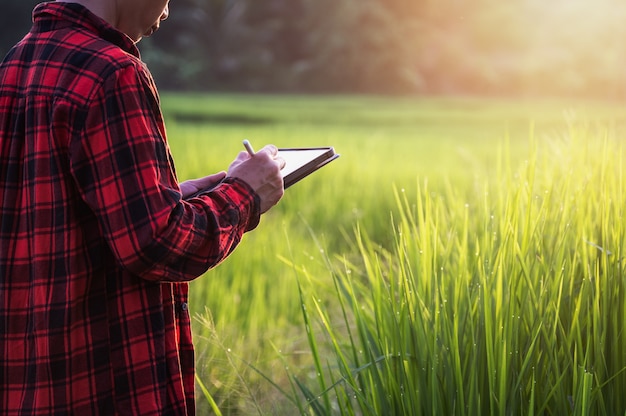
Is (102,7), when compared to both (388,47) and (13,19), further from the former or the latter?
(388,47)

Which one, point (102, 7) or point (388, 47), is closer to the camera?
point (102, 7)

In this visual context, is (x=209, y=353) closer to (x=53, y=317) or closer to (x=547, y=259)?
(x=547, y=259)

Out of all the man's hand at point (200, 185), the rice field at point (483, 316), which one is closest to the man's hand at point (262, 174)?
the man's hand at point (200, 185)

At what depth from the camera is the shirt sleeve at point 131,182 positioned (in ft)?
3.52

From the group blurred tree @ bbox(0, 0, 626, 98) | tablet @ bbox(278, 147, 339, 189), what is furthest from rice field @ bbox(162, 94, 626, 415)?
blurred tree @ bbox(0, 0, 626, 98)

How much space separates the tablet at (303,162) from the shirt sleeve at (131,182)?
21 cm

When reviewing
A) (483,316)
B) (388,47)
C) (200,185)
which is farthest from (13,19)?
(483,316)

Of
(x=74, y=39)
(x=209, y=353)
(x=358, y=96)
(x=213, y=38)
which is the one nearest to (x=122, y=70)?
(x=74, y=39)

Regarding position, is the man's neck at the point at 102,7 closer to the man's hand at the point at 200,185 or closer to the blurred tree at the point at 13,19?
the man's hand at the point at 200,185

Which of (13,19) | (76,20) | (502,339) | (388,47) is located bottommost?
(502,339)

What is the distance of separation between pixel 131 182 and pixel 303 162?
0.98 feet

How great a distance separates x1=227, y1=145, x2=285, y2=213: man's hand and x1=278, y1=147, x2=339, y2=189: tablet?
0.03 m

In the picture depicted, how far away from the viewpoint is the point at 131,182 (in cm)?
108

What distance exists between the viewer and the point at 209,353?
2.45 meters
